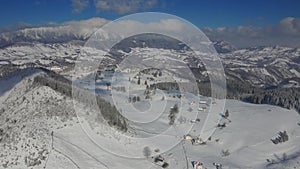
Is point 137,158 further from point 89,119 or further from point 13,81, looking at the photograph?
point 13,81

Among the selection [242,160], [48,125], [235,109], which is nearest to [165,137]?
[242,160]

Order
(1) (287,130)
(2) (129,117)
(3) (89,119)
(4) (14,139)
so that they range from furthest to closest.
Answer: (2) (129,117) < (1) (287,130) < (3) (89,119) < (4) (14,139)

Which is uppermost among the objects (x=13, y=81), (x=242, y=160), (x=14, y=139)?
(x=13, y=81)

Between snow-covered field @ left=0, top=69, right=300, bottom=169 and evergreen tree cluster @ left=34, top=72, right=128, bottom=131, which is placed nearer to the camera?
snow-covered field @ left=0, top=69, right=300, bottom=169

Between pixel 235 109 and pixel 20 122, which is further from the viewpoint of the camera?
pixel 235 109

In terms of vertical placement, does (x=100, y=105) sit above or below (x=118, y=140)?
above

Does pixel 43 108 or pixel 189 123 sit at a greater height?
pixel 43 108

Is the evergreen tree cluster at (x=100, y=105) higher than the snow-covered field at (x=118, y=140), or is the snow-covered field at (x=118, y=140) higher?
the evergreen tree cluster at (x=100, y=105)

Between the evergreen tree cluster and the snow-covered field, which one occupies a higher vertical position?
the evergreen tree cluster

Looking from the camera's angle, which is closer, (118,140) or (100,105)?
(118,140)

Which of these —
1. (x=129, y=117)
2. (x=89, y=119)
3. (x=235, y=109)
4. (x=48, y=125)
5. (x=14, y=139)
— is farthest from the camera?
(x=235, y=109)

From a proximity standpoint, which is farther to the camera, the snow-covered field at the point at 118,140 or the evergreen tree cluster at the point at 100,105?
the evergreen tree cluster at the point at 100,105
